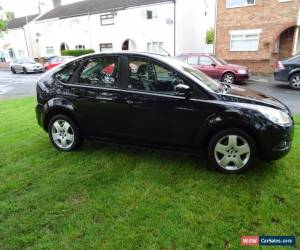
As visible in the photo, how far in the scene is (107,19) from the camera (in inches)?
1041

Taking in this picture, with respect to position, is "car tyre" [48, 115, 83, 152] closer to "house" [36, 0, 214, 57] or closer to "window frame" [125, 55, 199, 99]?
"window frame" [125, 55, 199, 99]

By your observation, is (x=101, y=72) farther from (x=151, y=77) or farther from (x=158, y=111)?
(x=158, y=111)

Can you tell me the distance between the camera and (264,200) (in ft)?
10.2

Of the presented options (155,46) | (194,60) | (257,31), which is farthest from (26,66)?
(257,31)

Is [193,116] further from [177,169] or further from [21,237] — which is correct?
[21,237]

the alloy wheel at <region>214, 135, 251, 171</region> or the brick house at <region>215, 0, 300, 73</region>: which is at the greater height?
the brick house at <region>215, 0, 300, 73</region>

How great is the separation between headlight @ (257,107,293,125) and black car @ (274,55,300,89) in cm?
875

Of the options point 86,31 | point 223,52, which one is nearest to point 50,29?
point 86,31

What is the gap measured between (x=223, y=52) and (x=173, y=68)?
1616cm

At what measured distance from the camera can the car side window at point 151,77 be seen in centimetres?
383

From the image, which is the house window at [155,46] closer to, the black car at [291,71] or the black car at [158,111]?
the black car at [291,71]

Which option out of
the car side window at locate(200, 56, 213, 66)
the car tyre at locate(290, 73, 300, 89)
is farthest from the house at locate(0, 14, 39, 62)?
the car tyre at locate(290, 73, 300, 89)

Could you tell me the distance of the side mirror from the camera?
3.61 m

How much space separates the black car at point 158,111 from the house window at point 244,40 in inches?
594
